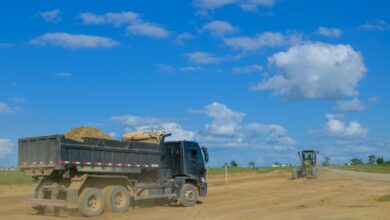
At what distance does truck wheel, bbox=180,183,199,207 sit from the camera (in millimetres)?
22750

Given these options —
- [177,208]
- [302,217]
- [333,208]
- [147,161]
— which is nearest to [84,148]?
[147,161]

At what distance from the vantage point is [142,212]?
20.7m

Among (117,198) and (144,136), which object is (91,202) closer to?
(117,198)

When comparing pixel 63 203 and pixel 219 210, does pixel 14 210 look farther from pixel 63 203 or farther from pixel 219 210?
pixel 219 210

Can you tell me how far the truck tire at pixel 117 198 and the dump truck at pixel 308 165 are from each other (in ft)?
104

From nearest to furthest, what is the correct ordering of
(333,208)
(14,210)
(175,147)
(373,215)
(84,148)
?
(373,215)
(84,148)
(333,208)
(14,210)
(175,147)

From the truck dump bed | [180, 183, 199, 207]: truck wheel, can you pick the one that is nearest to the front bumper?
the truck dump bed

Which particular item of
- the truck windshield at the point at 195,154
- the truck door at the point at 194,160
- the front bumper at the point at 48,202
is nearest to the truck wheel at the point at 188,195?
the truck door at the point at 194,160

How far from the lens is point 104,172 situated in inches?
786

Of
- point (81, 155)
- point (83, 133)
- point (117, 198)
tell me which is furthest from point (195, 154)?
point (81, 155)

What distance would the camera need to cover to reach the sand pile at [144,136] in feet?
74.1

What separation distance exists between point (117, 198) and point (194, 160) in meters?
4.59

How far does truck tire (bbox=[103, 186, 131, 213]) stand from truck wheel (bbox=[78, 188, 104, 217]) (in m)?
0.36

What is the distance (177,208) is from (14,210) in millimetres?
6592
